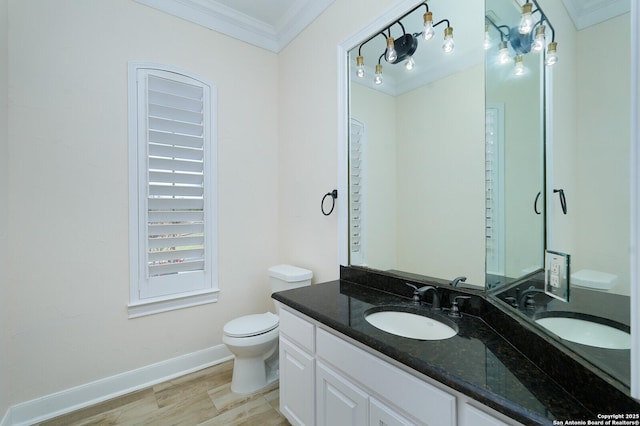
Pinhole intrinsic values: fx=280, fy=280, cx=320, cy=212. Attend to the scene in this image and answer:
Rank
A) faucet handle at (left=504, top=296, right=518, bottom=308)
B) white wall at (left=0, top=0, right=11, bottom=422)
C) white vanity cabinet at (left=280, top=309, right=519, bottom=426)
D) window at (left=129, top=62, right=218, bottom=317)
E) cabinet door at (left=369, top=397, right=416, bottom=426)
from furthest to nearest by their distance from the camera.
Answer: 1. window at (left=129, top=62, right=218, bottom=317)
2. white wall at (left=0, top=0, right=11, bottom=422)
3. faucet handle at (left=504, top=296, right=518, bottom=308)
4. cabinet door at (left=369, top=397, right=416, bottom=426)
5. white vanity cabinet at (left=280, top=309, right=519, bottom=426)

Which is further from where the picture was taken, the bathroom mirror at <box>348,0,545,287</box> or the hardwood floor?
the hardwood floor

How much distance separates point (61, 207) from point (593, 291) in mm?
2739

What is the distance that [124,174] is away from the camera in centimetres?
207

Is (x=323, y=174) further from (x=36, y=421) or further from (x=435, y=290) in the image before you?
(x=36, y=421)

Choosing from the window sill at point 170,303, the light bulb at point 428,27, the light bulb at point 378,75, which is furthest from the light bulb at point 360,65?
the window sill at point 170,303

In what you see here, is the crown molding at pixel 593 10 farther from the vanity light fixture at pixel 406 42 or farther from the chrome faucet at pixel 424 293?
the chrome faucet at pixel 424 293

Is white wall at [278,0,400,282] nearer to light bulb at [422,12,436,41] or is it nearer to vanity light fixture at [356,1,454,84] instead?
vanity light fixture at [356,1,454,84]

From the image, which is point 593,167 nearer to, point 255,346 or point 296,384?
point 296,384

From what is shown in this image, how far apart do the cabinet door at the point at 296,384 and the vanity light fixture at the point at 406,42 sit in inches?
68.5

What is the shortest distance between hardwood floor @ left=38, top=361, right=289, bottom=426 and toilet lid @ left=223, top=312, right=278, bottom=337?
457 mm

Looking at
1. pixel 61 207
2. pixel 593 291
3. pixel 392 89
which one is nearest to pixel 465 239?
pixel 593 291

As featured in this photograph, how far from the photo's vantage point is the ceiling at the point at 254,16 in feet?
7.47

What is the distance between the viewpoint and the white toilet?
199cm

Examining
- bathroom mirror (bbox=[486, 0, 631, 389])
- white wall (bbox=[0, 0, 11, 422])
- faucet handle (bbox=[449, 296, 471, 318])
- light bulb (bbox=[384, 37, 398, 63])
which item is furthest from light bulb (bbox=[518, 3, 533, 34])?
white wall (bbox=[0, 0, 11, 422])
